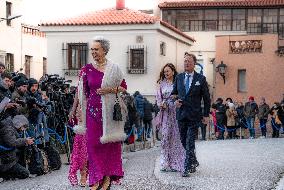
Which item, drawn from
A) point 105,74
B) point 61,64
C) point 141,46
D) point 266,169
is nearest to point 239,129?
point 141,46

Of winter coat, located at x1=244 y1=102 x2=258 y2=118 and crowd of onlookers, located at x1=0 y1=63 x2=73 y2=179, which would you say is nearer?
crowd of onlookers, located at x1=0 y1=63 x2=73 y2=179

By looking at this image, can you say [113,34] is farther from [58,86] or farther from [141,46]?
[58,86]

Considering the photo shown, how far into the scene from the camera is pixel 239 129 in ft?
83.8

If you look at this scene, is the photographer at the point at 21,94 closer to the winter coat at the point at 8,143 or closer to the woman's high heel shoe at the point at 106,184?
the winter coat at the point at 8,143

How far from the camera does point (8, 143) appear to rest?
9961mm

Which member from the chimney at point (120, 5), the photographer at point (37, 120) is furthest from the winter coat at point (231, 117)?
the photographer at point (37, 120)

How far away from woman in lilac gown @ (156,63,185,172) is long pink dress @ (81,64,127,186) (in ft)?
11.0

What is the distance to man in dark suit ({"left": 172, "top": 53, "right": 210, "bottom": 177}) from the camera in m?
10.4

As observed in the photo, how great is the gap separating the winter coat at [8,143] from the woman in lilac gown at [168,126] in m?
2.48

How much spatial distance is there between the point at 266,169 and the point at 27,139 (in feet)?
13.7

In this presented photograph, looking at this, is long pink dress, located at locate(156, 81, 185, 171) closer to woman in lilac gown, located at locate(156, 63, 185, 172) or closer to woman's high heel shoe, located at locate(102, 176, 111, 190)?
woman in lilac gown, located at locate(156, 63, 185, 172)

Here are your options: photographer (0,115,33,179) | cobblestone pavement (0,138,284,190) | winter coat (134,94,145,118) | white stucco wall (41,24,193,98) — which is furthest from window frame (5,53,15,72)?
photographer (0,115,33,179)

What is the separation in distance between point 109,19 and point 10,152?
24.4 metres

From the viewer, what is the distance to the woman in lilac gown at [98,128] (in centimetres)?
766
